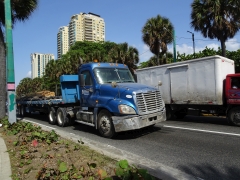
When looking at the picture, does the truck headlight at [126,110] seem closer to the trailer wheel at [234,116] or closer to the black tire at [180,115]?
the trailer wheel at [234,116]

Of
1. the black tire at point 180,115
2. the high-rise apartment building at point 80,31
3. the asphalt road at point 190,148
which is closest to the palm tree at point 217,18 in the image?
the black tire at point 180,115

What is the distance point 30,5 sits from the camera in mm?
12414

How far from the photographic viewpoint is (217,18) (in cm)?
1873

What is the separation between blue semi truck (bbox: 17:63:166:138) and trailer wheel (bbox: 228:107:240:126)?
3.32 meters

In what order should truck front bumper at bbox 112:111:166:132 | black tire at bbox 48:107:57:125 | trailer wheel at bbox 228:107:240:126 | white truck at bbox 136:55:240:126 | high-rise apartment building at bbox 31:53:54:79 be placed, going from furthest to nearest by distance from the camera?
1. high-rise apartment building at bbox 31:53:54:79
2. black tire at bbox 48:107:57:125
3. white truck at bbox 136:55:240:126
4. trailer wheel at bbox 228:107:240:126
5. truck front bumper at bbox 112:111:166:132

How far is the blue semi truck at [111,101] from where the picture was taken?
291 inches

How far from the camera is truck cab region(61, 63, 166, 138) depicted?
739cm

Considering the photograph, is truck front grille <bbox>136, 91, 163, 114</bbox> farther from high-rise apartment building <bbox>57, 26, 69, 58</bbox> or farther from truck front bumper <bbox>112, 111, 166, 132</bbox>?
high-rise apartment building <bbox>57, 26, 69, 58</bbox>

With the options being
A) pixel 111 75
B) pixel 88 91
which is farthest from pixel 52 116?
pixel 111 75

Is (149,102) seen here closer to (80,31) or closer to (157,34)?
(157,34)

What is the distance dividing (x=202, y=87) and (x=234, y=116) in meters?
1.75

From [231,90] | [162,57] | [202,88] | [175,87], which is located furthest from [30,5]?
[162,57]

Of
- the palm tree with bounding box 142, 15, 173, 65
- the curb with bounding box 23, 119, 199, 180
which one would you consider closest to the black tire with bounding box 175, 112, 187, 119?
the curb with bounding box 23, 119, 199, 180

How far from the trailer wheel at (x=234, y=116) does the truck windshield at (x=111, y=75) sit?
4346 millimetres
